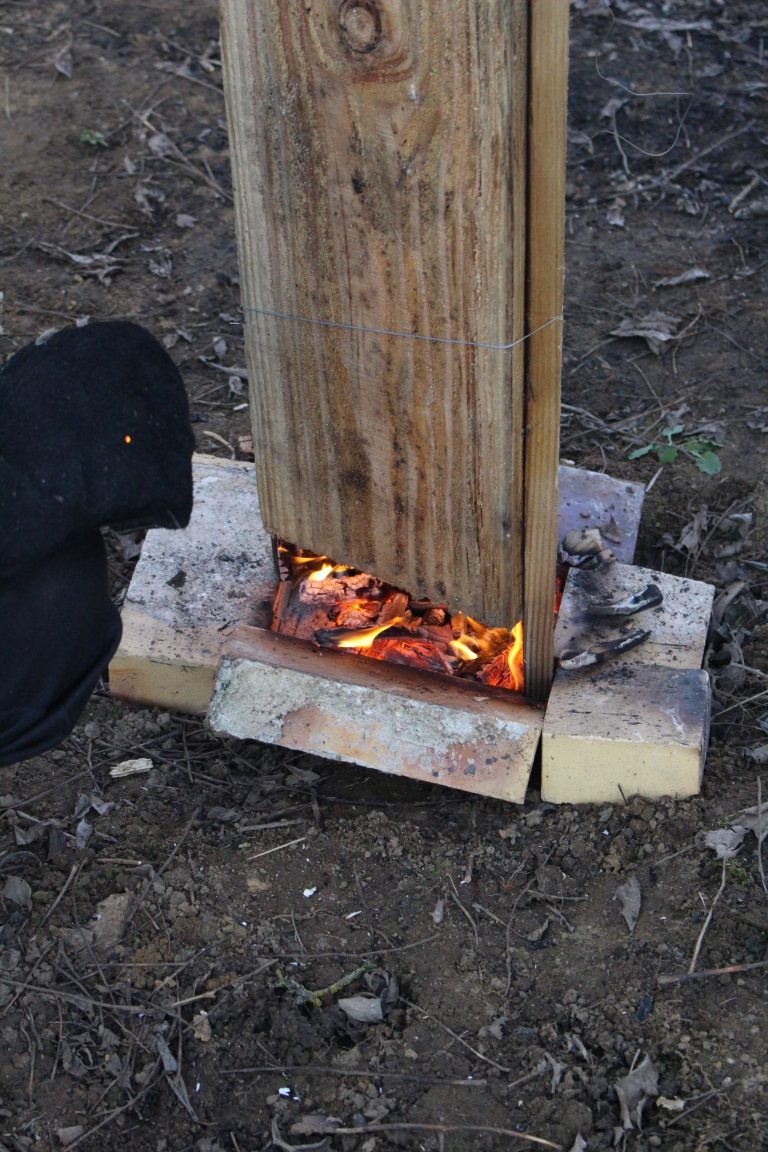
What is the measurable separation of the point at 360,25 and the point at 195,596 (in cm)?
177

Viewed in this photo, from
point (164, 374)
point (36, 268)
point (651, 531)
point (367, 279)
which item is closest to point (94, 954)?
point (164, 374)

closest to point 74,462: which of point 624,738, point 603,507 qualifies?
point 624,738

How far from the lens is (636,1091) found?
263cm

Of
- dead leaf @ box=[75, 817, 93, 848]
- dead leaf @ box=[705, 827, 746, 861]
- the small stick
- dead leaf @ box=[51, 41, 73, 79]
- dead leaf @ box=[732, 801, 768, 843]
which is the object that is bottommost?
the small stick

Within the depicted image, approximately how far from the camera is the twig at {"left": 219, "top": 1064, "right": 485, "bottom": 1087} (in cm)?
270

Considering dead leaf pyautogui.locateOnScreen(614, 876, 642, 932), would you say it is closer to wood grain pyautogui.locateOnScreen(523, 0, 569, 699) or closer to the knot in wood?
wood grain pyautogui.locateOnScreen(523, 0, 569, 699)

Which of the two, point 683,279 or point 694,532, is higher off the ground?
point 683,279

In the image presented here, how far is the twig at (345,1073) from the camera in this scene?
8.87ft

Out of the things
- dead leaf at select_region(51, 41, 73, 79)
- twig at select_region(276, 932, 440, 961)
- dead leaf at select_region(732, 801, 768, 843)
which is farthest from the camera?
dead leaf at select_region(51, 41, 73, 79)

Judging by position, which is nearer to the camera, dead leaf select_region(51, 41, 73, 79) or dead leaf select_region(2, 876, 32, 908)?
dead leaf select_region(2, 876, 32, 908)

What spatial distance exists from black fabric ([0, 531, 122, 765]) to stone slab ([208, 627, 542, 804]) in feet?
3.05

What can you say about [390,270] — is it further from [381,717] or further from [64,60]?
[64,60]

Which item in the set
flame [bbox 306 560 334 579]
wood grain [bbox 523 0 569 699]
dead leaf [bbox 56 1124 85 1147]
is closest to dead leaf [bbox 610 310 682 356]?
flame [bbox 306 560 334 579]

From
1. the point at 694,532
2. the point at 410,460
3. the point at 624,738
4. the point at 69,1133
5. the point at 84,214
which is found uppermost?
the point at 410,460
